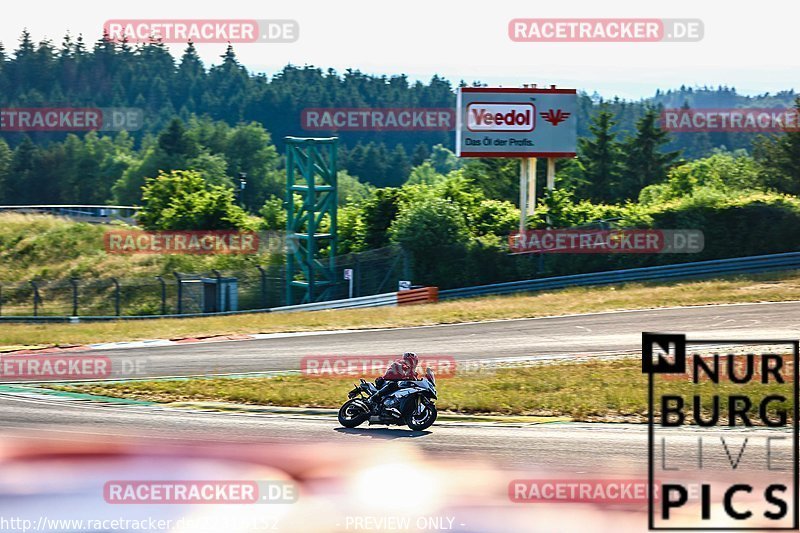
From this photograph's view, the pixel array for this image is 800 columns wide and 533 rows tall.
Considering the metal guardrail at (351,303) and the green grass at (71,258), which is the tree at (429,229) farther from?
the green grass at (71,258)

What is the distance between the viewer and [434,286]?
42.7m

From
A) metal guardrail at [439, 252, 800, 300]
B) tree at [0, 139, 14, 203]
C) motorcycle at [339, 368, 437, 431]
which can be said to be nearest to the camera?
→ motorcycle at [339, 368, 437, 431]

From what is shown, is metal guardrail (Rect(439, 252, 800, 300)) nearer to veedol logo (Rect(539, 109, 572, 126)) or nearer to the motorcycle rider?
veedol logo (Rect(539, 109, 572, 126))

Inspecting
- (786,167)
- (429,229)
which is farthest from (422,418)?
(786,167)

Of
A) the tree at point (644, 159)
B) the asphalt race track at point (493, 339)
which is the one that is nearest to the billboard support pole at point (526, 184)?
the asphalt race track at point (493, 339)

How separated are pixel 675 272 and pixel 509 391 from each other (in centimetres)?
2136

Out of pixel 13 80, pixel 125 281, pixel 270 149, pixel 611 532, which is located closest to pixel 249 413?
A: pixel 611 532

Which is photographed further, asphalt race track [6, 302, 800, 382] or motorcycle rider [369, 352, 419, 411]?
asphalt race track [6, 302, 800, 382]

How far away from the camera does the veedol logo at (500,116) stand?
43812 millimetres

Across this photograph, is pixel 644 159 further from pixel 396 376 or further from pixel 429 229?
pixel 396 376

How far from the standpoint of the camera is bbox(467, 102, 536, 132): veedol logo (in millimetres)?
43812

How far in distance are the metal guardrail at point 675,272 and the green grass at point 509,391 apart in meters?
16.2

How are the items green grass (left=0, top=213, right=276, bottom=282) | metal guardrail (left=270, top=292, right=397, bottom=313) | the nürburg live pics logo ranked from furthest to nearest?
green grass (left=0, top=213, right=276, bottom=282) < metal guardrail (left=270, top=292, right=397, bottom=313) < the nürburg live pics logo

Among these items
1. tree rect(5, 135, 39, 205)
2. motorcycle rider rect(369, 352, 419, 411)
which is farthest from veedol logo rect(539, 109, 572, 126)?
tree rect(5, 135, 39, 205)
